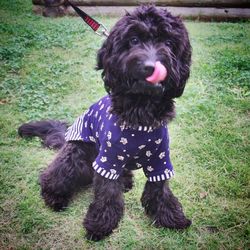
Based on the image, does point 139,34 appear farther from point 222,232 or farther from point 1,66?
point 1,66

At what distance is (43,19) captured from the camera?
8.96 m

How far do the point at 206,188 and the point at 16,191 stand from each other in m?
1.84

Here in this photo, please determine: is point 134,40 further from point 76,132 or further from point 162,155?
point 76,132

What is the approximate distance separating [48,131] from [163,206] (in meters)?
1.55

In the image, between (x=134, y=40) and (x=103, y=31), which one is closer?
(x=134, y=40)

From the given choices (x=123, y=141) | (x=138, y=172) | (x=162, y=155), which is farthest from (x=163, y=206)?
(x=123, y=141)

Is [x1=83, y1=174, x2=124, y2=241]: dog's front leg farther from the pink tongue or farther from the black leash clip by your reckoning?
the black leash clip

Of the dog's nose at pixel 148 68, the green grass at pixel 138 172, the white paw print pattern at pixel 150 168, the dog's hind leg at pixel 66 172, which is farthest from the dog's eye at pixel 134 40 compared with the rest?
the green grass at pixel 138 172

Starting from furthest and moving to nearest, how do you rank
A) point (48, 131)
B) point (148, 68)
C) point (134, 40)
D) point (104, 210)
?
point (48, 131) < point (104, 210) < point (134, 40) < point (148, 68)

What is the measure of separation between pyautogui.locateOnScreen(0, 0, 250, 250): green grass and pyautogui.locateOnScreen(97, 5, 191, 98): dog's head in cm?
133

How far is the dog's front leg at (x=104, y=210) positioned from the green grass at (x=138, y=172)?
0.30 ft

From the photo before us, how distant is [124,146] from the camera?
100 inches

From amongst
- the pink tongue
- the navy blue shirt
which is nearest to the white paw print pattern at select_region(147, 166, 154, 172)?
the navy blue shirt

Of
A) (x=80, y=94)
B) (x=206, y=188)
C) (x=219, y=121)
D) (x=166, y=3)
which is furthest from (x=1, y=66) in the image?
(x=166, y=3)
